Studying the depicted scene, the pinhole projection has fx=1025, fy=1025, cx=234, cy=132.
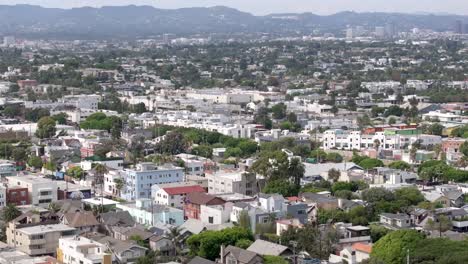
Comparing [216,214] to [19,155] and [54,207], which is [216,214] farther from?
[19,155]

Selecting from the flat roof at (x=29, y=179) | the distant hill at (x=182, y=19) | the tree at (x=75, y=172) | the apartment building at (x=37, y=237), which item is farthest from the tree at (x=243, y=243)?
the distant hill at (x=182, y=19)

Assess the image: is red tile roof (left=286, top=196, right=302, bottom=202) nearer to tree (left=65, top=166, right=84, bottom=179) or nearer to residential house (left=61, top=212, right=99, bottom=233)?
residential house (left=61, top=212, right=99, bottom=233)

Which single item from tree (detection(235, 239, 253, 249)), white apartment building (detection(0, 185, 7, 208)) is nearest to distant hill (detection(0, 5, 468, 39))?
white apartment building (detection(0, 185, 7, 208))

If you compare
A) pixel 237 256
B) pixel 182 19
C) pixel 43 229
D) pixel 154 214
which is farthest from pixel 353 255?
pixel 182 19

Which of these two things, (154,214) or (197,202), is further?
(197,202)

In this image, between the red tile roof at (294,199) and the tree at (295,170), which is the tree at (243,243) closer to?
the red tile roof at (294,199)

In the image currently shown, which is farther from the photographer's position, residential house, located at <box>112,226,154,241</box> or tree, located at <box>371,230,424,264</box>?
residential house, located at <box>112,226,154,241</box>

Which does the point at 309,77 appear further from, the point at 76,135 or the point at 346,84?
the point at 76,135
